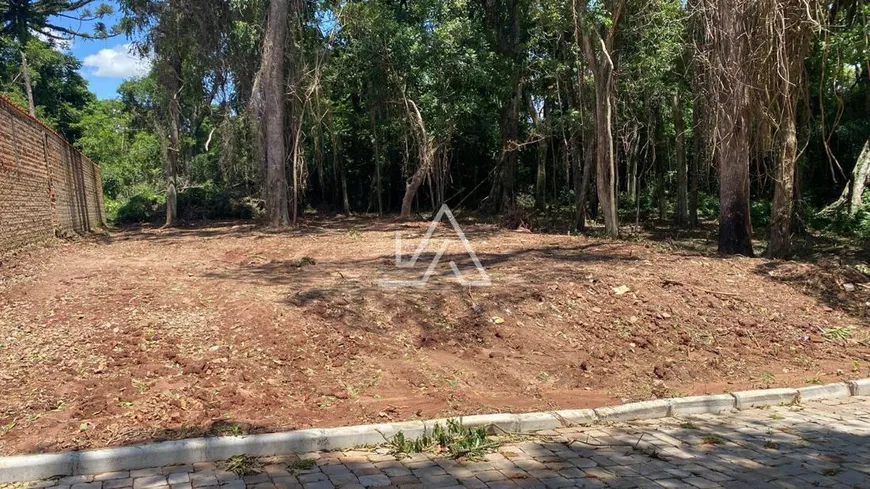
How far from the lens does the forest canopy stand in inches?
410

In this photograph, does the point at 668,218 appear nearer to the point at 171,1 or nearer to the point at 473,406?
the point at 171,1

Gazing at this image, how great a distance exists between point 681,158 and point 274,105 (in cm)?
1246

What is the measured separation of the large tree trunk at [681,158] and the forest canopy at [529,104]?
13cm

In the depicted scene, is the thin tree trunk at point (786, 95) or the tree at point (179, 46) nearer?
the thin tree trunk at point (786, 95)

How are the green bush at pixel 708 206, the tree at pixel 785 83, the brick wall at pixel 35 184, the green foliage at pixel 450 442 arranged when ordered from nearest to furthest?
1. the green foliage at pixel 450 442
2. the tree at pixel 785 83
3. the brick wall at pixel 35 184
4. the green bush at pixel 708 206

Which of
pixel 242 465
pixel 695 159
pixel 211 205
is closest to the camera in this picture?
pixel 242 465

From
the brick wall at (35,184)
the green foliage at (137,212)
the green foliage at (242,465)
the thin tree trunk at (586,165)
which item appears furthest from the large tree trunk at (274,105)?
the green foliage at (242,465)

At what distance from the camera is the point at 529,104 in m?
21.8

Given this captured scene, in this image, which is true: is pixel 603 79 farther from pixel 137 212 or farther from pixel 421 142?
pixel 137 212

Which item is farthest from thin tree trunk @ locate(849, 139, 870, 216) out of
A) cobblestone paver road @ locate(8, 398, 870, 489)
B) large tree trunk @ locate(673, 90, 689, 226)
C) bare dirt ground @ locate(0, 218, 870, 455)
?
cobblestone paver road @ locate(8, 398, 870, 489)

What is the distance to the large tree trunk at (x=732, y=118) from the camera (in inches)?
374

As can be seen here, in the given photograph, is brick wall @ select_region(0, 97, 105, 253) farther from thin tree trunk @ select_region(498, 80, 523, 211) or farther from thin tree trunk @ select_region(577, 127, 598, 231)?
Answer: thin tree trunk @ select_region(577, 127, 598, 231)

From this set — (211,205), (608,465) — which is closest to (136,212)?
(211,205)

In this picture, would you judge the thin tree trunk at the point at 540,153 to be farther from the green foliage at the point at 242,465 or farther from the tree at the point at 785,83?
the green foliage at the point at 242,465
